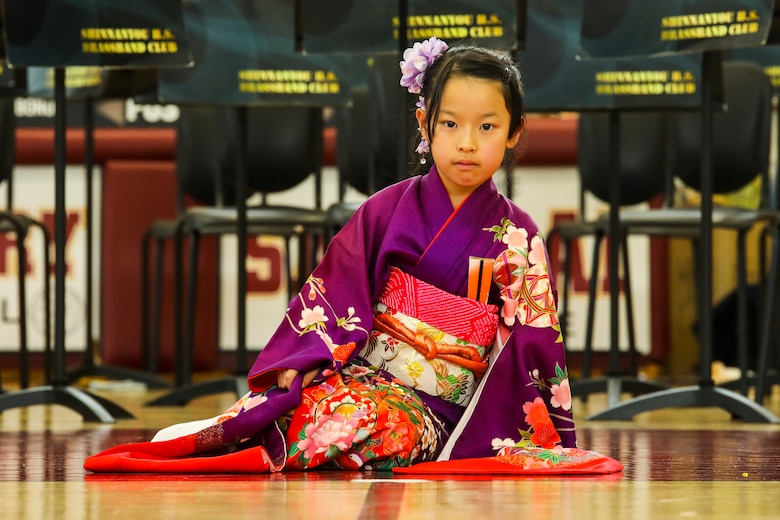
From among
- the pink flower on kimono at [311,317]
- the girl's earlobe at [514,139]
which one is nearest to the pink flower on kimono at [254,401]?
the pink flower on kimono at [311,317]

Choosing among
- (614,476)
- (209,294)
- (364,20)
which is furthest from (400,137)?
(209,294)

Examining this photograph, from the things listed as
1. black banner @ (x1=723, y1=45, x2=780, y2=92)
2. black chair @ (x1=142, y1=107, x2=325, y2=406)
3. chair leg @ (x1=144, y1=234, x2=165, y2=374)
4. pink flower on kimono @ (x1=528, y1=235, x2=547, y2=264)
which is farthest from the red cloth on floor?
chair leg @ (x1=144, y1=234, x2=165, y2=374)

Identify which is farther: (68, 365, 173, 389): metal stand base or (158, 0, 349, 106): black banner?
(68, 365, 173, 389): metal stand base

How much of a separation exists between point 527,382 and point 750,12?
1.23m

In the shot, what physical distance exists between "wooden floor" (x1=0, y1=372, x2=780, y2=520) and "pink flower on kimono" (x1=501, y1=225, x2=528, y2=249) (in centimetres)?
38

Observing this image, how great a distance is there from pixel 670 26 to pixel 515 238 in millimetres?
1079

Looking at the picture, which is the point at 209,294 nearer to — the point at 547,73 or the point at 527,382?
the point at 547,73

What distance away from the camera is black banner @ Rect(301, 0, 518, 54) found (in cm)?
309

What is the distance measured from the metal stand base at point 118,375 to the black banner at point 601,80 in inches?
69.1

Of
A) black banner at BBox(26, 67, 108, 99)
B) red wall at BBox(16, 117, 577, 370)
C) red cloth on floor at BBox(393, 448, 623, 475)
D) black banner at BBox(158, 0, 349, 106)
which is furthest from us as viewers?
red wall at BBox(16, 117, 577, 370)

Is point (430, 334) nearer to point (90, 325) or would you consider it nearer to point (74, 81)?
point (74, 81)

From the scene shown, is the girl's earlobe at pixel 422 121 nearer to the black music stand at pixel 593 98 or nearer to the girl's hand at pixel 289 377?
the girl's hand at pixel 289 377

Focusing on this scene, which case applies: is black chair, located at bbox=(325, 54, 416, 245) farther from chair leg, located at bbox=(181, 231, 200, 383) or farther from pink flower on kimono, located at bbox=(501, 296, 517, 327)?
pink flower on kimono, located at bbox=(501, 296, 517, 327)

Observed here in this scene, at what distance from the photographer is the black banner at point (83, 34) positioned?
311cm
